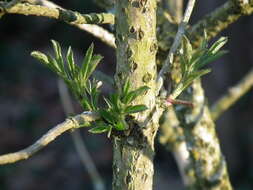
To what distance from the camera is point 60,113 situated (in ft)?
21.1

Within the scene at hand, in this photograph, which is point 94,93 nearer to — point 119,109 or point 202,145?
point 119,109

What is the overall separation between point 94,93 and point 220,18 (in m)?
0.57

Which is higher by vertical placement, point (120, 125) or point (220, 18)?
point (220, 18)

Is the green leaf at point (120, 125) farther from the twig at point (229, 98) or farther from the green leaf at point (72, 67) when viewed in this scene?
the twig at point (229, 98)

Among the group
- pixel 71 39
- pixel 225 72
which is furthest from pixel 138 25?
pixel 71 39

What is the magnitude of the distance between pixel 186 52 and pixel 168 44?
1.59 ft

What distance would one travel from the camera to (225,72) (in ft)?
Answer: 18.4

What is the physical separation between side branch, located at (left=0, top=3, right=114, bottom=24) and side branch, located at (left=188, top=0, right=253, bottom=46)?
35cm

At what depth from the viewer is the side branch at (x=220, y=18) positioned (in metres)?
1.32

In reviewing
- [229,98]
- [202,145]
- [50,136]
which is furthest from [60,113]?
[50,136]

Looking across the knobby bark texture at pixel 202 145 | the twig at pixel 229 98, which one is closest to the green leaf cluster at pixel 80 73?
the knobby bark texture at pixel 202 145

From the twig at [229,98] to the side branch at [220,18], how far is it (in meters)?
0.64

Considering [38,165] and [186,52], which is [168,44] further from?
[38,165]

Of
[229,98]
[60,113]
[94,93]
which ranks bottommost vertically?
[94,93]
